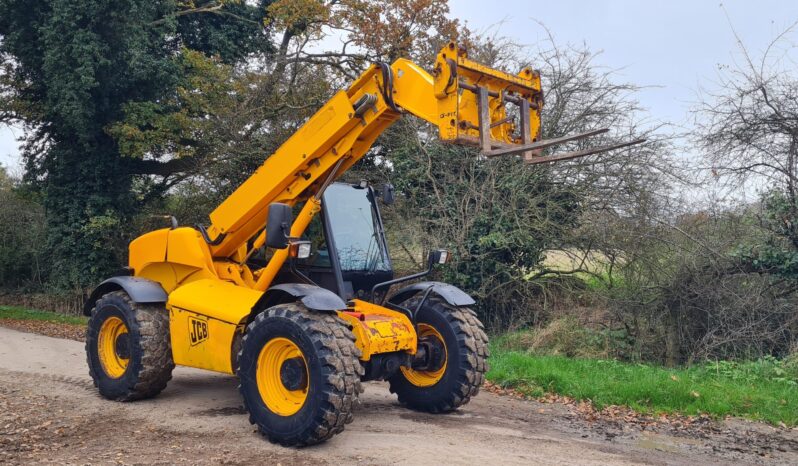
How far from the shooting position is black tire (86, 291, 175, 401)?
23.0 feet

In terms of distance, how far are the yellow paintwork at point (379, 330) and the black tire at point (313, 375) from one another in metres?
0.30

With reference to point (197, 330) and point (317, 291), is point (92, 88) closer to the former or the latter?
point (197, 330)

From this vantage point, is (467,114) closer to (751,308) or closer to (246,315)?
(246,315)

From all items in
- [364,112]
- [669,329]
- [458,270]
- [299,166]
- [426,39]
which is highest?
[426,39]

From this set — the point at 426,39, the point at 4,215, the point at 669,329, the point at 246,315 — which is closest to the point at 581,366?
the point at 669,329

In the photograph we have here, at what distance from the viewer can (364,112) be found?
6246 millimetres

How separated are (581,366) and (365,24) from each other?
11148 millimetres

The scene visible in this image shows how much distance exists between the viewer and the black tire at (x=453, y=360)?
21.9 feet

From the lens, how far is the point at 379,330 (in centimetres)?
624

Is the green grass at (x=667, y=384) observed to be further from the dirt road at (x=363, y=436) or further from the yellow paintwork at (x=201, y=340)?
the yellow paintwork at (x=201, y=340)

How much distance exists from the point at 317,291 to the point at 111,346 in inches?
121

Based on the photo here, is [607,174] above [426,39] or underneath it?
underneath

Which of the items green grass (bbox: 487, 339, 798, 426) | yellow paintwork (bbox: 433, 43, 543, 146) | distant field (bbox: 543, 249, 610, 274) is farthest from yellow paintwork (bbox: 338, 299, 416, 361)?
distant field (bbox: 543, 249, 610, 274)

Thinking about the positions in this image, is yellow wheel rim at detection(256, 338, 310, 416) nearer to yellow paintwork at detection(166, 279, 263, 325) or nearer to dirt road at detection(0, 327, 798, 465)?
dirt road at detection(0, 327, 798, 465)
